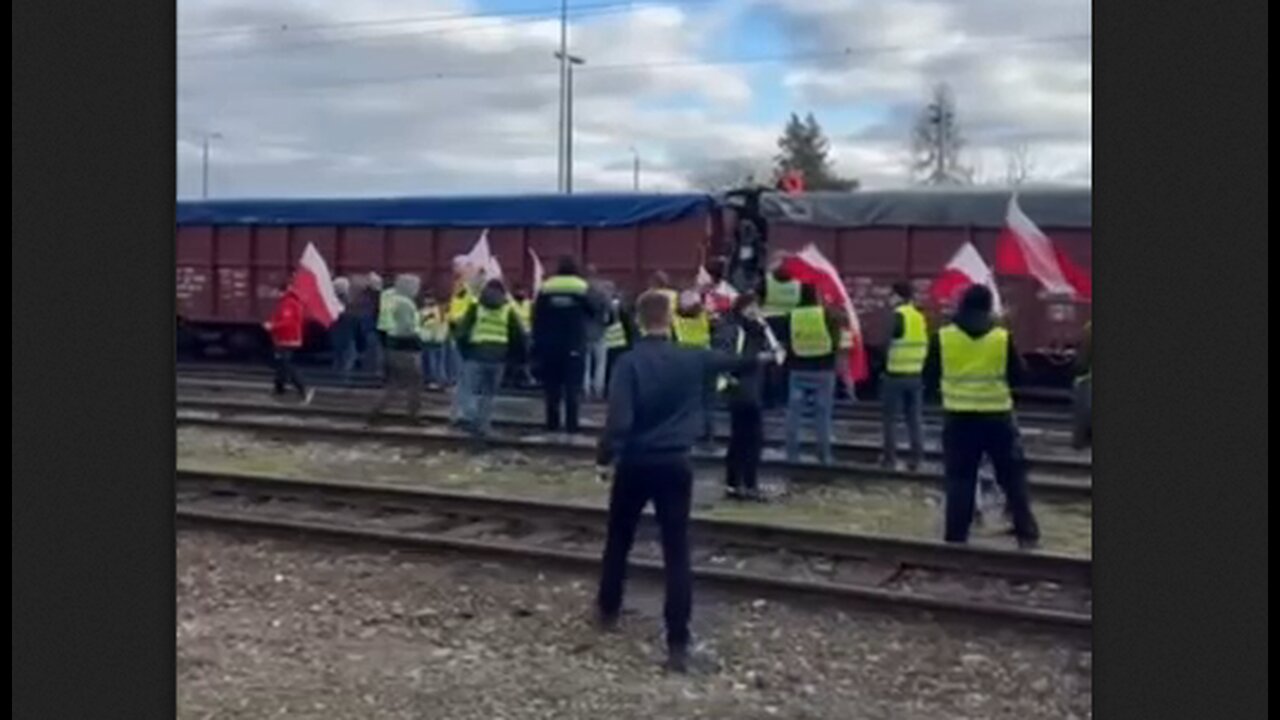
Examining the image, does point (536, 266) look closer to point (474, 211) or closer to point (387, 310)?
point (474, 211)

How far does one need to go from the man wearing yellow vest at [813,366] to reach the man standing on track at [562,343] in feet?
9.42

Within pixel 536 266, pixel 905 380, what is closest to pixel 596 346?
pixel 536 266

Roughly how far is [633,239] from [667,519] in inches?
487

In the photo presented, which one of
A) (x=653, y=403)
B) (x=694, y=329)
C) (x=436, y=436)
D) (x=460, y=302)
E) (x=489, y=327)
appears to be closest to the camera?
(x=653, y=403)

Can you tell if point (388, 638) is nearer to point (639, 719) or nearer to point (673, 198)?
point (639, 719)

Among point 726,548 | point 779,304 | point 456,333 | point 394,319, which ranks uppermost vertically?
point 779,304

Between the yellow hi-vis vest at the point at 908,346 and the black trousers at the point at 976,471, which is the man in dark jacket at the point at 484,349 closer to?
the yellow hi-vis vest at the point at 908,346

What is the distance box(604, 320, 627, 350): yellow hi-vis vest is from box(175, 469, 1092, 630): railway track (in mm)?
4870

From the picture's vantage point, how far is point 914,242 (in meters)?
17.2

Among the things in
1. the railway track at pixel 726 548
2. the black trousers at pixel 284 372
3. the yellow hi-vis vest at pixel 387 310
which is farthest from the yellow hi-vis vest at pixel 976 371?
the black trousers at pixel 284 372

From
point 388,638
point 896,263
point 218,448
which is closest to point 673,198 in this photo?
point 896,263

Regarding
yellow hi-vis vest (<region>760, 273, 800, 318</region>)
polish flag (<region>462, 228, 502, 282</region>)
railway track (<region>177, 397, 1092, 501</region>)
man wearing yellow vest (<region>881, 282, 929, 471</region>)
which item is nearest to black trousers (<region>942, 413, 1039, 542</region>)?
railway track (<region>177, 397, 1092, 501</region>)

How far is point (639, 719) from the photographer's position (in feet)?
19.6

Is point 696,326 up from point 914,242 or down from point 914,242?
down
